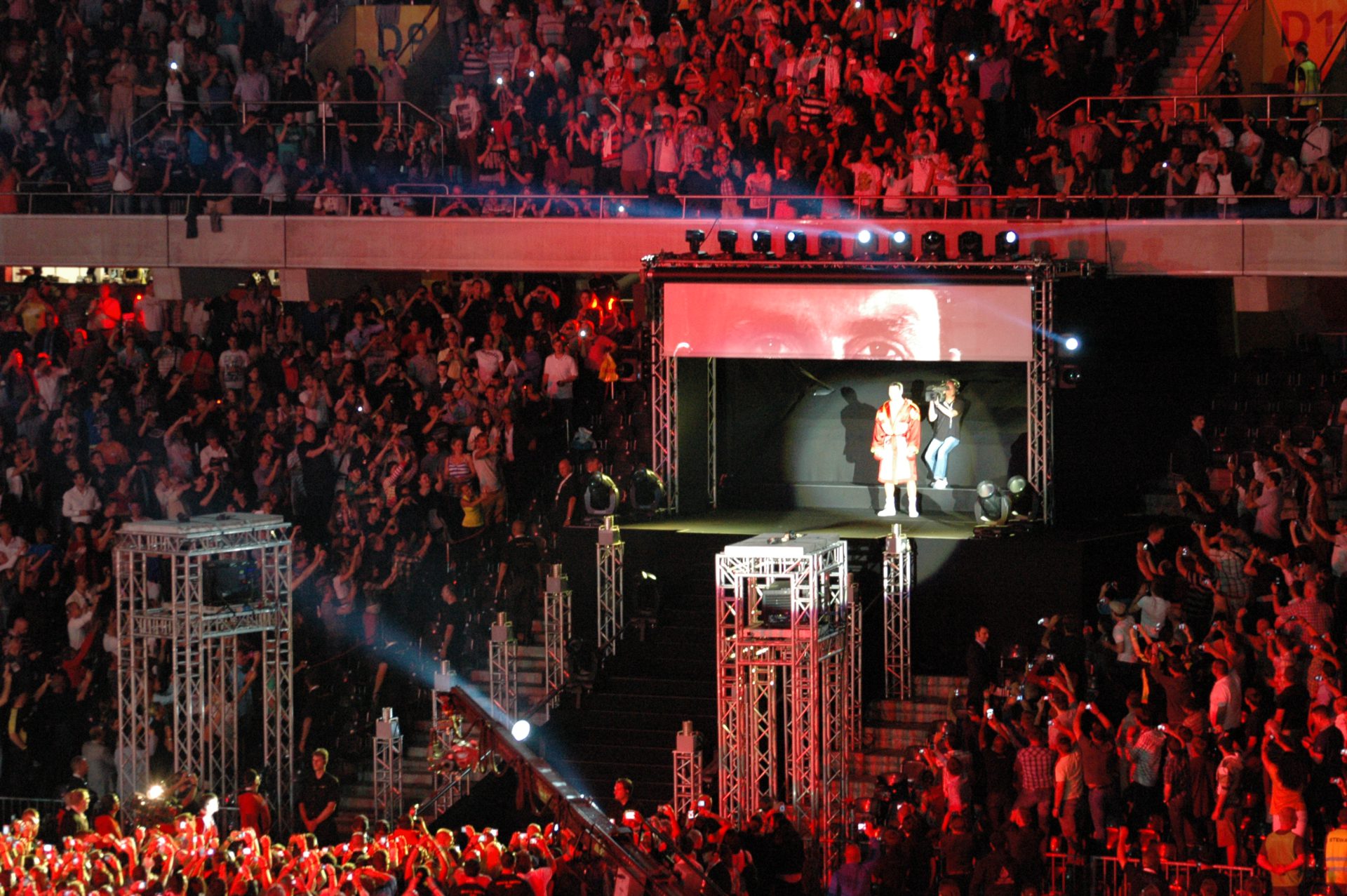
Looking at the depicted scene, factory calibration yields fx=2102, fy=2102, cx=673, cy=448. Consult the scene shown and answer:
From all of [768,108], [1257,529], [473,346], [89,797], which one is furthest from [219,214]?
[1257,529]

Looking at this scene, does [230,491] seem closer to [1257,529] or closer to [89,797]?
[89,797]

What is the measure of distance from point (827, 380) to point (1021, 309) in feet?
11.8

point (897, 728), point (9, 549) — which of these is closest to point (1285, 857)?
point (897, 728)

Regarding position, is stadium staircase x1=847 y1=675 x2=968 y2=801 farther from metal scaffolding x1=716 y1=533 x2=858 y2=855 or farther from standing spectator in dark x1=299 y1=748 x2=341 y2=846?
standing spectator in dark x1=299 y1=748 x2=341 y2=846

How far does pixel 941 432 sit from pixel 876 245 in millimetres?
2360

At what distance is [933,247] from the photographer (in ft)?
67.6

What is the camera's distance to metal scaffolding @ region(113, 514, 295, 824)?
1736 centimetres

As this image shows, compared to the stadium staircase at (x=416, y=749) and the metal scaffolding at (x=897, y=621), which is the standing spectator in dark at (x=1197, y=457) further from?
the stadium staircase at (x=416, y=749)

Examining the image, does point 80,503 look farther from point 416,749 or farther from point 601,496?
point 601,496

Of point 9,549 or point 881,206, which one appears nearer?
point 9,549

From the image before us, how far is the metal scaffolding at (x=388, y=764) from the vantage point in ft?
59.0

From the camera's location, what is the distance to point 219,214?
80.8 feet

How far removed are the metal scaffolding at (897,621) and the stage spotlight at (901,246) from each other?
3.10 m

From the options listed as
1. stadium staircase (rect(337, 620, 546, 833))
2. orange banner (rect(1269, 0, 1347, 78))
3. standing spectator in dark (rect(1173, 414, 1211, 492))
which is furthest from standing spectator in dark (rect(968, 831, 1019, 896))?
orange banner (rect(1269, 0, 1347, 78))
